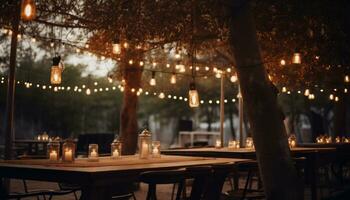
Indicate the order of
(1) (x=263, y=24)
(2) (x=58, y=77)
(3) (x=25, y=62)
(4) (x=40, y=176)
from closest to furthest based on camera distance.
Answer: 1. (4) (x=40, y=176)
2. (2) (x=58, y=77)
3. (1) (x=263, y=24)
4. (3) (x=25, y=62)

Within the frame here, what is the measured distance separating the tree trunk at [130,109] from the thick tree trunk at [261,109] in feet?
16.4

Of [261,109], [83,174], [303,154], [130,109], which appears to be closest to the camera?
[83,174]

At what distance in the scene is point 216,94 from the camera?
25312 millimetres

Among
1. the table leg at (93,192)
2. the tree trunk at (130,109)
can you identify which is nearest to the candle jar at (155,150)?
the table leg at (93,192)

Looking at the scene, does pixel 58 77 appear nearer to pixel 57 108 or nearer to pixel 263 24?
pixel 263 24

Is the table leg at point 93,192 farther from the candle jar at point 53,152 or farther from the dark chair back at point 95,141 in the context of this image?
the dark chair back at point 95,141

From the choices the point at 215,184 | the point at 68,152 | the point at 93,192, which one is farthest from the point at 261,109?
the point at 93,192

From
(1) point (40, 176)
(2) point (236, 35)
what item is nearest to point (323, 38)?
(2) point (236, 35)

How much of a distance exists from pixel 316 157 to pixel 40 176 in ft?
17.5

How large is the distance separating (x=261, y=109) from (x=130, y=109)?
17.8 feet

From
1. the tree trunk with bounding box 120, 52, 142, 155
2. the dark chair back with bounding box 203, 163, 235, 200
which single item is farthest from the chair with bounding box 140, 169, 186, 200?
the tree trunk with bounding box 120, 52, 142, 155

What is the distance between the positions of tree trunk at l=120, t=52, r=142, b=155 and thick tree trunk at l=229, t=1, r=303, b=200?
197 inches

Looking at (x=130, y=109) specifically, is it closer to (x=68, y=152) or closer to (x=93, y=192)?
(x=68, y=152)

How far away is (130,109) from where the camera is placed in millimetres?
10555
